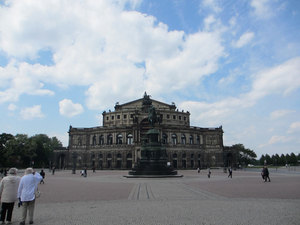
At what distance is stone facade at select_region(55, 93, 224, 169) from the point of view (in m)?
75.1

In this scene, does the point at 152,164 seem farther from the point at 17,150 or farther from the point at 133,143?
the point at 17,150

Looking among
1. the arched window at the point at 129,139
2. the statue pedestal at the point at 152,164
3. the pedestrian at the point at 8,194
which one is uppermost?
the arched window at the point at 129,139

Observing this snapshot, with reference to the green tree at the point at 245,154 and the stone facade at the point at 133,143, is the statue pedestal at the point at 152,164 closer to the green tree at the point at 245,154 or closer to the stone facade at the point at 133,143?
the stone facade at the point at 133,143

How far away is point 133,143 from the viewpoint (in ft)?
243

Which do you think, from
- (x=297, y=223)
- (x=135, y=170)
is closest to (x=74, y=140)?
(x=135, y=170)

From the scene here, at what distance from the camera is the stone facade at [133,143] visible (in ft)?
246

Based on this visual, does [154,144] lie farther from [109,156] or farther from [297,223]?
[109,156]

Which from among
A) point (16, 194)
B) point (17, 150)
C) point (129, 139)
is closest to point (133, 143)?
point (129, 139)

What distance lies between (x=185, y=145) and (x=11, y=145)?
51897mm

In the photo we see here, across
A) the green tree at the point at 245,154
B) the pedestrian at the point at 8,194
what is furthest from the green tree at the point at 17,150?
the green tree at the point at 245,154

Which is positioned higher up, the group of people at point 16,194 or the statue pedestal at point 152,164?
the statue pedestal at point 152,164

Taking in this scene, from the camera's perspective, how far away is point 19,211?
33.6 ft

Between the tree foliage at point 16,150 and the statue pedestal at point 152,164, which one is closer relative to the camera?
the statue pedestal at point 152,164

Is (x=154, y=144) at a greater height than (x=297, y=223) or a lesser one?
greater
